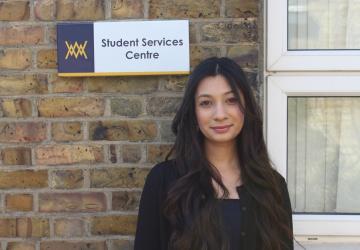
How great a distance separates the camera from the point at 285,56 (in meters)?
2.17

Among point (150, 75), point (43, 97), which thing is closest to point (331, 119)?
point (150, 75)

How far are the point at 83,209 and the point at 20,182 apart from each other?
0.29 m

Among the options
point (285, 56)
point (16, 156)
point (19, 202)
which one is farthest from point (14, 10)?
point (285, 56)

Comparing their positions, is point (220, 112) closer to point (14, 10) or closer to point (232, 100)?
point (232, 100)

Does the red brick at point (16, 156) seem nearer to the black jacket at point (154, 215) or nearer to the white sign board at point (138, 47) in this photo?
the white sign board at point (138, 47)

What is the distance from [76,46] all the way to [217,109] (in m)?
0.70

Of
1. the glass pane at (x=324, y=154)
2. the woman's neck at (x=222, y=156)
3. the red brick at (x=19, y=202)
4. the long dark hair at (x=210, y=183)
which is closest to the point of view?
the long dark hair at (x=210, y=183)

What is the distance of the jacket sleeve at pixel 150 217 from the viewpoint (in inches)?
70.6

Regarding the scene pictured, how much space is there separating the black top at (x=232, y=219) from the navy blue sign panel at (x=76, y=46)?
80cm

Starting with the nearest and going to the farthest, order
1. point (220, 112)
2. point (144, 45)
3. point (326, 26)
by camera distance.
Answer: point (220, 112), point (144, 45), point (326, 26)

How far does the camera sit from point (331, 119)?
2.27 meters

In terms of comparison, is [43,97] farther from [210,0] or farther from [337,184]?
[337,184]

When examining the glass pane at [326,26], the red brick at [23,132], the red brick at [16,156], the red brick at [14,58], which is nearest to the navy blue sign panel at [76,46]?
the red brick at [14,58]

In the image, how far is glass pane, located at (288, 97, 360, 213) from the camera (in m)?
2.25
